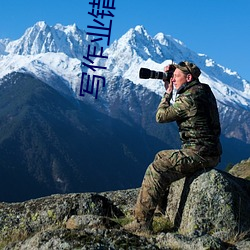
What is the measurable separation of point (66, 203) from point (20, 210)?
1.57 m

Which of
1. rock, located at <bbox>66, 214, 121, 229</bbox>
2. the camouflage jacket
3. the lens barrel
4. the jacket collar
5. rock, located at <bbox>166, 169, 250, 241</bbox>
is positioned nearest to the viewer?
rock, located at <bbox>66, 214, 121, 229</bbox>

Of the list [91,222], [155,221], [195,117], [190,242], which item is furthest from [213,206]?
[190,242]

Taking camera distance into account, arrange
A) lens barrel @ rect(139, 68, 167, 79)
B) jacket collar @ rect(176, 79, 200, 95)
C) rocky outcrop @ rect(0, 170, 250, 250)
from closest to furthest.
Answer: rocky outcrop @ rect(0, 170, 250, 250)
jacket collar @ rect(176, 79, 200, 95)
lens barrel @ rect(139, 68, 167, 79)

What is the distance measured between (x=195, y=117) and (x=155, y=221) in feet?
8.33

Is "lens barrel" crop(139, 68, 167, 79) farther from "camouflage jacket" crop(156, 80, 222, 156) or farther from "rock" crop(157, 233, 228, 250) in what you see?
"rock" crop(157, 233, 228, 250)

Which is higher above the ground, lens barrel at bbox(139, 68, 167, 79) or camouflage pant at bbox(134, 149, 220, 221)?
lens barrel at bbox(139, 68, 167, 79)

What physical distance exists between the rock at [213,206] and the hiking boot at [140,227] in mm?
649

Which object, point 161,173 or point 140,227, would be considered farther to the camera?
point 161,173

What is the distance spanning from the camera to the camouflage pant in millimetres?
10734

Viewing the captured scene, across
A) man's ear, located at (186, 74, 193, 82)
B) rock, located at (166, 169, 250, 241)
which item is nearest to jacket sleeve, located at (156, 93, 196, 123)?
man's ear, located at (186, 74, 193, 82)

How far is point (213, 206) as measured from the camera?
10141mm

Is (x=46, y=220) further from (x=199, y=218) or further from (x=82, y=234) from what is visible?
(x=82, y=234)

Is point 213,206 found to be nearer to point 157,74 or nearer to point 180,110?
point 180,110

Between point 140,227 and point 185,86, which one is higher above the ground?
point 185,86
